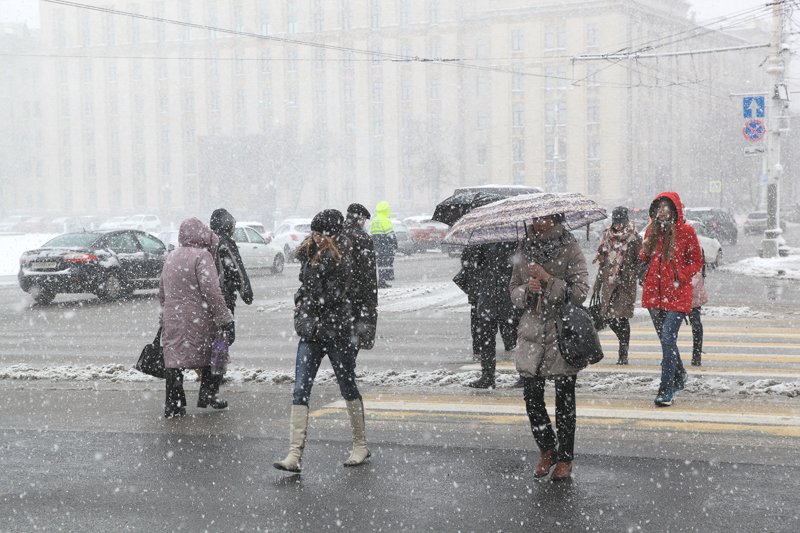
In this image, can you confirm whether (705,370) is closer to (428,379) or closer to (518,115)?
(428,379)

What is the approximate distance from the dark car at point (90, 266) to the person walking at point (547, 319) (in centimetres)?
1480

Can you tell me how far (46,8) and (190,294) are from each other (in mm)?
105027

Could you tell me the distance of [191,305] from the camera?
7926 mm

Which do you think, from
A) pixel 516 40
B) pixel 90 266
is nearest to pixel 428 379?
pixel 90 266

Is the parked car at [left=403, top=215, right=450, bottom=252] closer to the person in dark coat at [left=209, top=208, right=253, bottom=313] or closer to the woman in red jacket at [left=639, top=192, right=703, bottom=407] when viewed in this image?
the person in dark coat at [left=209, top=208, right=253, bottom=313]

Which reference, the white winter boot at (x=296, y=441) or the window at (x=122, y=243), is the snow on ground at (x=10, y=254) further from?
the white winter boot at (x=296, y=441)

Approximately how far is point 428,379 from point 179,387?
2.51 meters

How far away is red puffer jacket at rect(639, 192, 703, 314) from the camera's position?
789 cm

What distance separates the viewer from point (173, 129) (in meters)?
102

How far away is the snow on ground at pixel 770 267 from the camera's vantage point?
2472 cm

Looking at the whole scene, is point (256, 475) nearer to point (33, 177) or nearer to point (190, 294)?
point (190, 294)

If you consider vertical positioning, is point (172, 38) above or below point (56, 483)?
above

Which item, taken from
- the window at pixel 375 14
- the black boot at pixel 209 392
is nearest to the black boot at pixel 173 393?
the black boot at pixel 209 392

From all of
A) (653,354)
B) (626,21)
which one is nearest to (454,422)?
(653,354)
